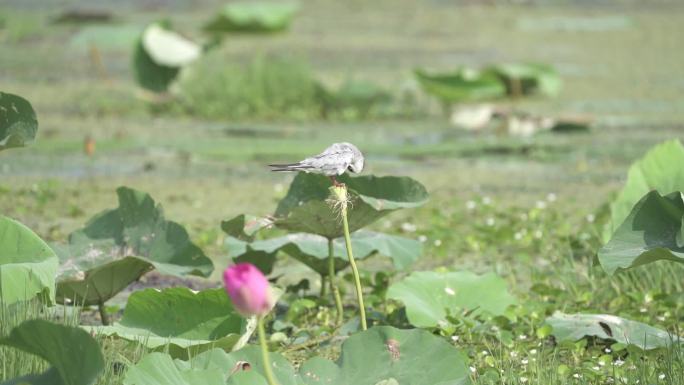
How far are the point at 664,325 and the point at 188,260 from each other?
117cm

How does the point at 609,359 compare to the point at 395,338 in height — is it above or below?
below

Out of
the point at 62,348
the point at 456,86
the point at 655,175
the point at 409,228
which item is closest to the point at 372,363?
the point at 62,348

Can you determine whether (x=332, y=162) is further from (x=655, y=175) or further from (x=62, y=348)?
(x=655, y=175)

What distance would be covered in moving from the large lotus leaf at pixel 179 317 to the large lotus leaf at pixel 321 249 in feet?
1.64

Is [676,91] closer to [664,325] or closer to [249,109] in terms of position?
[249,109]

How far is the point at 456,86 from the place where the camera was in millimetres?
7449

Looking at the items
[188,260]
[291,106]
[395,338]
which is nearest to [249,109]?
[291,106]

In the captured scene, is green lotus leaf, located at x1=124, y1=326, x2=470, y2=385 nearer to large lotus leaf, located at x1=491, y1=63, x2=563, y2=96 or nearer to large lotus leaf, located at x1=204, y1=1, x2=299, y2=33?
large lotus leaf, located at x1=491, y1=63, x2=563, y2=96

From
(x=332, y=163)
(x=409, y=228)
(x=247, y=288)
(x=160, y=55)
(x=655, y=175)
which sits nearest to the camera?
(x=247, y=288)

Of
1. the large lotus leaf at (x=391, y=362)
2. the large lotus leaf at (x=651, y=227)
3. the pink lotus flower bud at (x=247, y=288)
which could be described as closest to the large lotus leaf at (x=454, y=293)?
the large lotus leaf at (x=651, y=227)

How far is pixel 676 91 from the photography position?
27.5ft

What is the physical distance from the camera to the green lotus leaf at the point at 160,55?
743 centimetres

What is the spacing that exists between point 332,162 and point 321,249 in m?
0.77

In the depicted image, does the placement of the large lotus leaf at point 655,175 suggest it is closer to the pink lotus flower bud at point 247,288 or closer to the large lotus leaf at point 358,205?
the large lotus leaf at point 358,205
